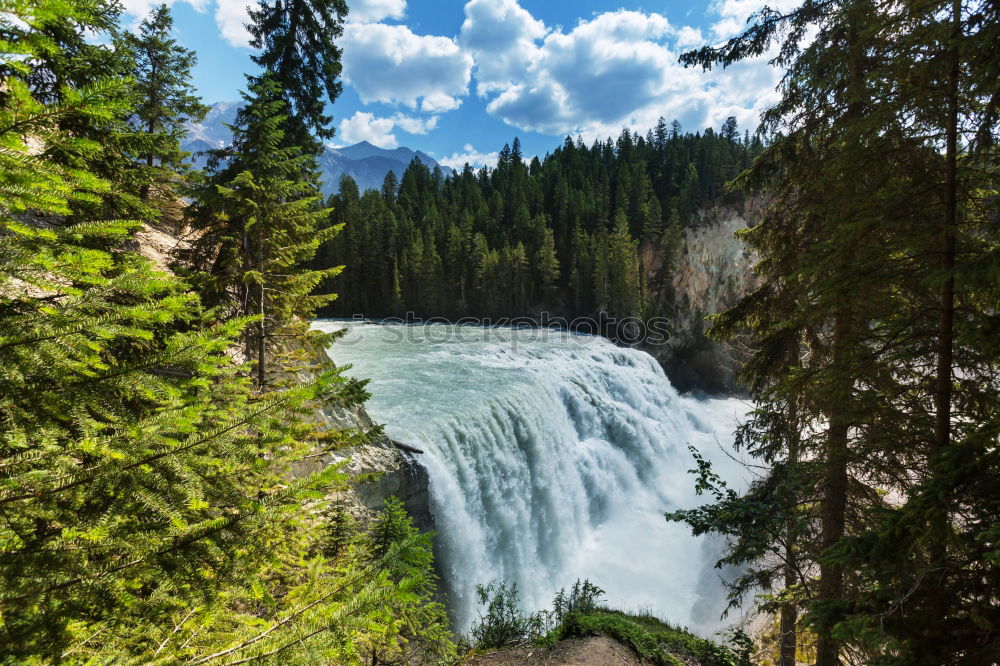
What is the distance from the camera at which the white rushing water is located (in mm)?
11727

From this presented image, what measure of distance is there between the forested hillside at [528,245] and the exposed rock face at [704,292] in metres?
1.57

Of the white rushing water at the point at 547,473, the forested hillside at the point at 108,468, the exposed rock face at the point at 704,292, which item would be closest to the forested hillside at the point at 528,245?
the exposed rock face at the point at 704,292

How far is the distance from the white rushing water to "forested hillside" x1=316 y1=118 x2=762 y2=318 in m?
24.5

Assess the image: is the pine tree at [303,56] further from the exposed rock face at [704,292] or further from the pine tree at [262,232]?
the exposed rock face at [704,292]

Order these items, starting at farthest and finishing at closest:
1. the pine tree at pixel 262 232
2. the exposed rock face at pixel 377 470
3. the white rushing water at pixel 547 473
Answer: the white rushing water at pixel 547 473 → the exposed rock face at pixel 377 470 → the pine tree at pixel 262 232

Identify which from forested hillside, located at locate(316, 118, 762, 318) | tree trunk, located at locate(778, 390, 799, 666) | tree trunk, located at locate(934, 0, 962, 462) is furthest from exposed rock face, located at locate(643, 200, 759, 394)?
tree trunk, located at locate(934, 0, 962, 462)

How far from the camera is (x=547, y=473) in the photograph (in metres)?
15.0

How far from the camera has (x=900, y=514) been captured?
3102 mm

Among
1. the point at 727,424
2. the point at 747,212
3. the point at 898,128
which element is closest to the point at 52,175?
the point at 898,128

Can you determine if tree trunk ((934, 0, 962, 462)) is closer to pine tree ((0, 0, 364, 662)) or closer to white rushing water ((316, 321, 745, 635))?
pine tree ((0, 0, 364, 662))

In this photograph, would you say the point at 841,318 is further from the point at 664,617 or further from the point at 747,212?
the point at 747,212

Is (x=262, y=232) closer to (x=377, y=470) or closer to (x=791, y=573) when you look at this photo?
(x=377, y=470)

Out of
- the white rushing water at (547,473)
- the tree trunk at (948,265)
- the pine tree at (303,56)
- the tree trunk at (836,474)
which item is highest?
the pine tree at (303,56)

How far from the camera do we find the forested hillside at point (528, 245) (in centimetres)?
4575
